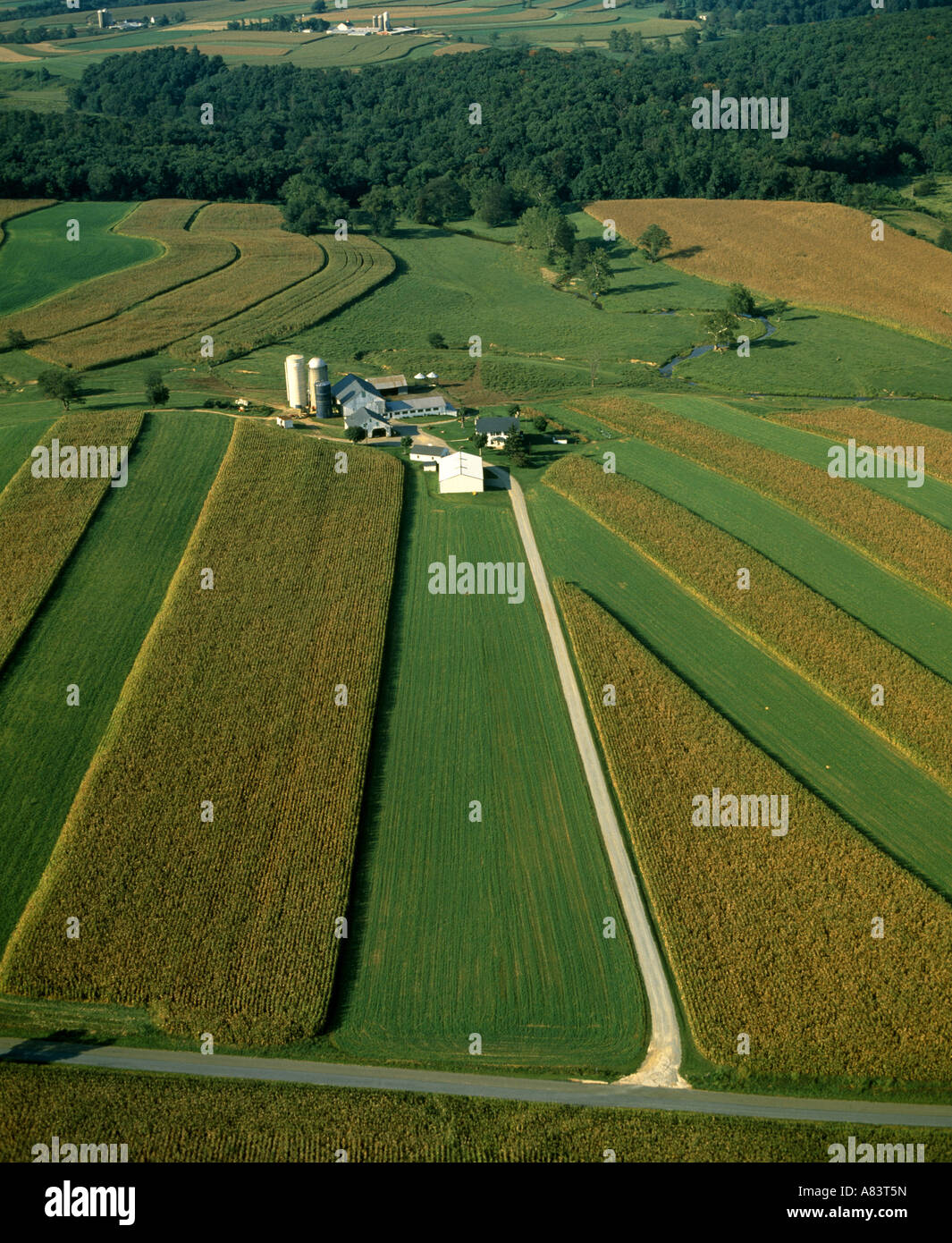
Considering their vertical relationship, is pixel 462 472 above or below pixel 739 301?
below

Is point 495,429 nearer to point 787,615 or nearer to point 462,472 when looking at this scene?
point 462,472

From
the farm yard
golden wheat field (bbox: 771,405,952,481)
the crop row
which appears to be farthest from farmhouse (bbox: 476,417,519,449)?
the crop row

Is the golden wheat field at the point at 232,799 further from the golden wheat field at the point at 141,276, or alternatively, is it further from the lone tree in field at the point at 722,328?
the lone tree in field at the point at 722,328

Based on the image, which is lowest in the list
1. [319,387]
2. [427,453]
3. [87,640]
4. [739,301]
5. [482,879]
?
[482,879]

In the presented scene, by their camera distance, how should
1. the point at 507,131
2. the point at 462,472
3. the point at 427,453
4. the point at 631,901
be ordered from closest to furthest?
the point at 631,901 → the point at 462,472 → the point at 427,453 → the point at 507,131

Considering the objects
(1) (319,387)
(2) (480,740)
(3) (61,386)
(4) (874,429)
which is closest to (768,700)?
(2) (480,740)

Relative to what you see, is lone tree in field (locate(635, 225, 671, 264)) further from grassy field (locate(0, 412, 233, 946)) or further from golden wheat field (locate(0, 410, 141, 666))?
golden wheat field (locate(0, 410, 141, 666))
